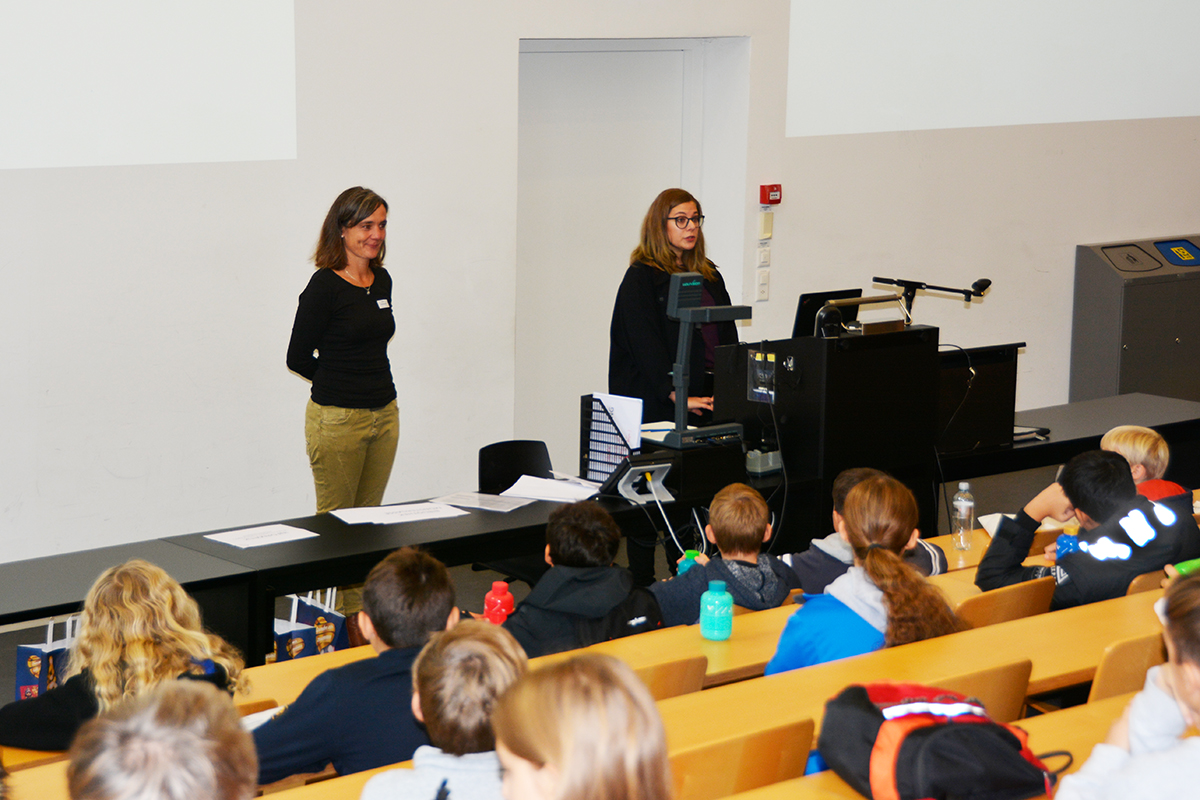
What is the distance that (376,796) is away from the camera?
70.2 inches

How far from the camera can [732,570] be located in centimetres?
317

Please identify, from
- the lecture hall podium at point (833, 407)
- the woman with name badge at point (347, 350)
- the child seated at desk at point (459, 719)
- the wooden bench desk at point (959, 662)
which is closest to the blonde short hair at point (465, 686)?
the child seated at desk at point (459, 719)

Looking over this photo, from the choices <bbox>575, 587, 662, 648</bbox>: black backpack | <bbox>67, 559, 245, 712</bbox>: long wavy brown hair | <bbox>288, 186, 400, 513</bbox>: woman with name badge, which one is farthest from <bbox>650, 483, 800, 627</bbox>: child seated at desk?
<bbox>288, 186, 400, 513</bbox>: woman with name badge

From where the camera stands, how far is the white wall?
444 centimetres

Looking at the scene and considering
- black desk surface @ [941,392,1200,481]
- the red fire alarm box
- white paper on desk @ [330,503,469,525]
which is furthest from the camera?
the red fire alarm box

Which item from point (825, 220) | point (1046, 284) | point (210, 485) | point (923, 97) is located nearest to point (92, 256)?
point (210, 485)

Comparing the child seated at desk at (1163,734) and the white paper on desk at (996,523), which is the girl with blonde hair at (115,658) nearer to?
the child seated at desk at (1163,734)

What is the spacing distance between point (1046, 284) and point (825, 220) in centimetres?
186

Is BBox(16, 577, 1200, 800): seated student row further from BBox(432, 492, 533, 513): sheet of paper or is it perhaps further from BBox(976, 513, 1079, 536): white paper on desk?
BBox(976, 513, 1079, 536): white paper on desk

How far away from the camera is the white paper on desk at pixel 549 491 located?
4004 millimetres

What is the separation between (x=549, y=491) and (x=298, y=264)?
1.67 meters

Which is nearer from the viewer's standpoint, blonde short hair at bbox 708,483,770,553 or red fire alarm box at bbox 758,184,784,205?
blonde short hair at bbox 708,483,770,553

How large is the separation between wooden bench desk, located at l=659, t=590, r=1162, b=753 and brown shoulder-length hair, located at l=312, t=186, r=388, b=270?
2.23m

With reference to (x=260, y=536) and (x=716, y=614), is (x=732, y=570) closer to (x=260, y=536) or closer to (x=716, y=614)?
(x=716, y=614)
